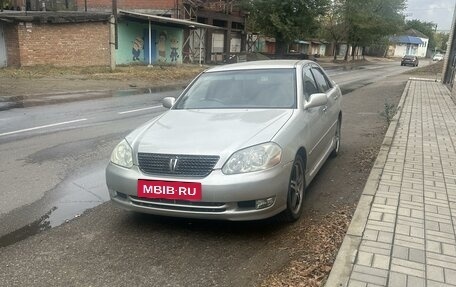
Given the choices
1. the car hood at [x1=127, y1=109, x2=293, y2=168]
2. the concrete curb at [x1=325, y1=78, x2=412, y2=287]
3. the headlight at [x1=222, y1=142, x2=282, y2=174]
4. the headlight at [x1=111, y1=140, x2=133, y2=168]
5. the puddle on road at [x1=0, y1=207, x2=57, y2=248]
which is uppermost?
the car hood at [x1=127, y1=109, x2=293, y2=168]

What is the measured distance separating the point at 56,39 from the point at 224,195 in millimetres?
22573

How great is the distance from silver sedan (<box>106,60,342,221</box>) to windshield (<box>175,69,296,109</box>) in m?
0.01

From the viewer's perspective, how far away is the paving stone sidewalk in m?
3.12

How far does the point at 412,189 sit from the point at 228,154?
261cm

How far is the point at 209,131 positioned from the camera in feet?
13.4

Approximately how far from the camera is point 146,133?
4215 mm

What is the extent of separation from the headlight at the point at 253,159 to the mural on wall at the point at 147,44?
84.7 ft

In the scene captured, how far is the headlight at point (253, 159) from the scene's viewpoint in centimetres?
363

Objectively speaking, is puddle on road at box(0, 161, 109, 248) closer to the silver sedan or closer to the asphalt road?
the asphalt road

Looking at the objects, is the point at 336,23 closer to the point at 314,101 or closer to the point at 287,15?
the point at 287,15

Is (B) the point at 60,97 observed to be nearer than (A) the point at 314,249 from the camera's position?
No

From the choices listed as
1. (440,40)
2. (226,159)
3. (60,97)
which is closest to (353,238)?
(226,159)

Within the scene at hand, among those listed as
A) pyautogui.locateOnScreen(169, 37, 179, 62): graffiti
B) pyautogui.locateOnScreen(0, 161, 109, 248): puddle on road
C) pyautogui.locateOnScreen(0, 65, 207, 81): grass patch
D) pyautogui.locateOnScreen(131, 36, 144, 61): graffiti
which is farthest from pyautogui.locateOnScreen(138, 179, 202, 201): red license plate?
pyautogui.locateOnScreen(169, 37, 179, 62): graffiti

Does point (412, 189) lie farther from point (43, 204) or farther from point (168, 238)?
point (43, 204)
